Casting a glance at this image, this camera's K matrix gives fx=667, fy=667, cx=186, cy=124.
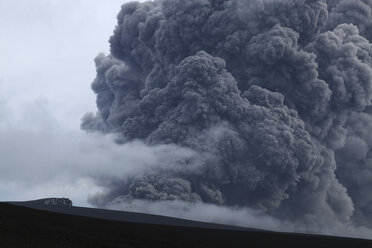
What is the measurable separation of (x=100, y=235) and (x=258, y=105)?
29.8 meters

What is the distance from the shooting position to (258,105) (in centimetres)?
6347

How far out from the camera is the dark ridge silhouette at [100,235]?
3108 centimetres

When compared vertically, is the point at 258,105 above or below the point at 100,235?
above

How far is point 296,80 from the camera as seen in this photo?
66.2m

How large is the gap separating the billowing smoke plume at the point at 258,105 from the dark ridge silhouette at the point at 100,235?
995 centimetres

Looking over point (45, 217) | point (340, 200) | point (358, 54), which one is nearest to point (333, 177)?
point (340, 200)

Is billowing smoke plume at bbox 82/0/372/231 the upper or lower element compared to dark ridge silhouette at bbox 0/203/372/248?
upper

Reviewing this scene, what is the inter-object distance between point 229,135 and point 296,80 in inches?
381

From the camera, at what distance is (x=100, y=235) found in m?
37.2

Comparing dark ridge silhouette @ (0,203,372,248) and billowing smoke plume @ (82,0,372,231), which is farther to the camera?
billowing smoke plume @ (82,0,372,231)

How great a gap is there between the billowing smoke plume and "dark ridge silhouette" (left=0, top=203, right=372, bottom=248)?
392 inches

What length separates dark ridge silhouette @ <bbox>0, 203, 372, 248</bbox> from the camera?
31078 mm

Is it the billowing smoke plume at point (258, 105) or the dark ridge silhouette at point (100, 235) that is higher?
the billowing smoke plume at point (258, 105)

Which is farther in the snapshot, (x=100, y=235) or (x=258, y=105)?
(x=258, y=105)
